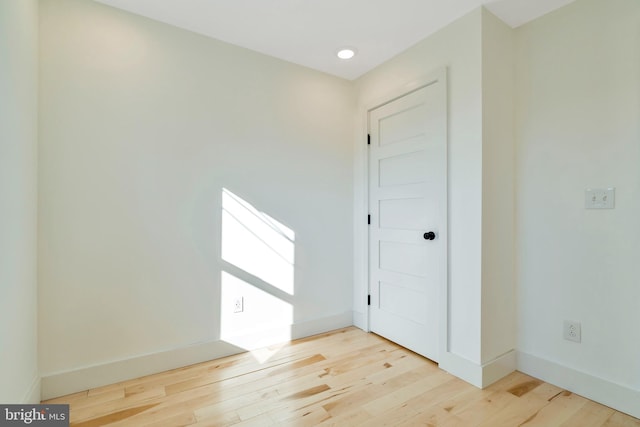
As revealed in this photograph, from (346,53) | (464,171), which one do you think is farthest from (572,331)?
(346,53)

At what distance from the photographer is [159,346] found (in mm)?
2076

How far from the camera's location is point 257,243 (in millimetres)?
2445

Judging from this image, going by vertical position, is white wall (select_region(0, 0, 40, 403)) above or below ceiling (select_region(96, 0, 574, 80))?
below

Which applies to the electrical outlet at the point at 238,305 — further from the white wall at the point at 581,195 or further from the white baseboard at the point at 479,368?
the white wall at the point at 581,195

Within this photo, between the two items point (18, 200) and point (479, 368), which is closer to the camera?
point (18, 200)

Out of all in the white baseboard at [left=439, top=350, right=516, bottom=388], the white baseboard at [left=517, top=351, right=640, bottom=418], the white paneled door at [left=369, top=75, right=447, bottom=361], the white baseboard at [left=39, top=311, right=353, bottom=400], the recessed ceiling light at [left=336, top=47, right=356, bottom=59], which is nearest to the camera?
the white baseboard at [left=517, top=351, right=640, bottom=418]

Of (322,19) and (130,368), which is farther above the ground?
(322,19)

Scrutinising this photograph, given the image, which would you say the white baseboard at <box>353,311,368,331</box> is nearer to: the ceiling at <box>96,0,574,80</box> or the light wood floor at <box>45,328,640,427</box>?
the light wood floor at <box>45,328,640,427</box>

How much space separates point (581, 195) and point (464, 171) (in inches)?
26.8

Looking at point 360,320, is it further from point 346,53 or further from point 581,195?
point 346,53

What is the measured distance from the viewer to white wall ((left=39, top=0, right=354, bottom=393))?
5.90 ft

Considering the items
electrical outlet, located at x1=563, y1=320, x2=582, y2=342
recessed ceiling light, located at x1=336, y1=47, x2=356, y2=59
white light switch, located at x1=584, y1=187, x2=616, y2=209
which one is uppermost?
recessed ceiling light, located at x1=336, y1=47, x2=356, y2=59

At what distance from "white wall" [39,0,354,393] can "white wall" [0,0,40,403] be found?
0.41 ft

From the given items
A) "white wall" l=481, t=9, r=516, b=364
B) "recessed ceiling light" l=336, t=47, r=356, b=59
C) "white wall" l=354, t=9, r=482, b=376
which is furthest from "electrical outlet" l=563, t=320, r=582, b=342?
"recessed ceiling light" l=336, t=47, r=356, b=59
